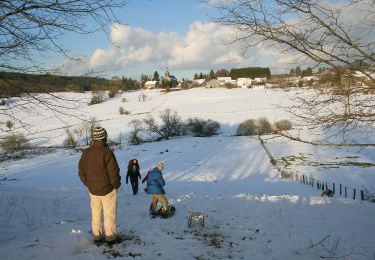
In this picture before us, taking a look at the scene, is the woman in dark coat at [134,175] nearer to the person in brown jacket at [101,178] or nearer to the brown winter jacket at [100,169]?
the person in brown jacket at [101,178]

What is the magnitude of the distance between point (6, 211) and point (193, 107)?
3103 inches

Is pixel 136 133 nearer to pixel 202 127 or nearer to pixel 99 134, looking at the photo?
pixel 202 127

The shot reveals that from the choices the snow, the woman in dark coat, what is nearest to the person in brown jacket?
the snow

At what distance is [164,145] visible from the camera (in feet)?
185

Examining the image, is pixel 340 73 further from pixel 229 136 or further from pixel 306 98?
pixel 229 136

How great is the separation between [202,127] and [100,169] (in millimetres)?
61597

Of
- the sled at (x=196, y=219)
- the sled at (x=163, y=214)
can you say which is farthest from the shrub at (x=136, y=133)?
the sled at (x=196, y=219)

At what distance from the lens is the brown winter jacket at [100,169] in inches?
255

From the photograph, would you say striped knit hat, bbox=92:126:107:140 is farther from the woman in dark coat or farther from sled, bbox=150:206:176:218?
the woman in dark coat

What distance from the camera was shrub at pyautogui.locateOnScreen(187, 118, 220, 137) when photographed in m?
67.5

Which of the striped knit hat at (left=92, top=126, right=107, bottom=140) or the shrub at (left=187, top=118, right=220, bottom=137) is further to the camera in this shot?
the shrub at (left=187, top=118, right=220, bottom=137)

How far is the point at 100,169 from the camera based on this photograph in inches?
255

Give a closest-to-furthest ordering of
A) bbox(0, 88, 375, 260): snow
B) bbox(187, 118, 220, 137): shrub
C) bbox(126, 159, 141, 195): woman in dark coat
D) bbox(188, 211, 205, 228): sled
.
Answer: bbox(0, 88, 375, 260): snow < bbox(188, 211, 205, 228): sled < bbox(126, 159, 141, 195): woman in dark coat < bbox(187, 118, 220, 137): shrub

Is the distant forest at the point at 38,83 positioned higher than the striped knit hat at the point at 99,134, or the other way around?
the distant forest at the point at 38,83
